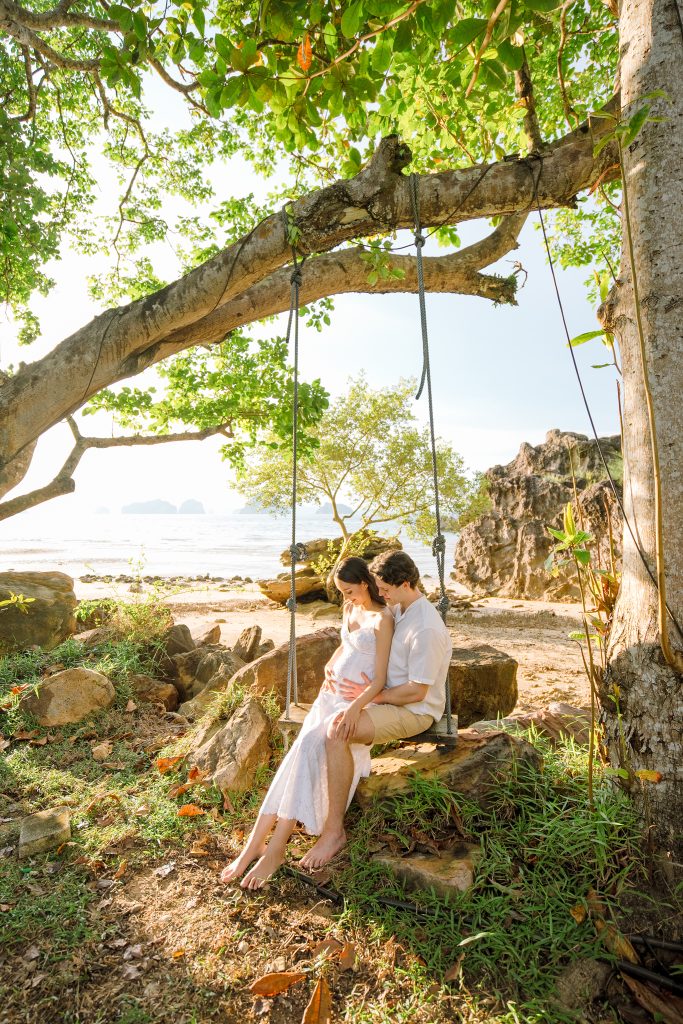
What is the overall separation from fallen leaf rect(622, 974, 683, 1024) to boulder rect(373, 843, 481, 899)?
0.63 metres

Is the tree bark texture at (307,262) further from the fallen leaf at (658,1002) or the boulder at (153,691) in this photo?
the fallen leaf at (658,1002)

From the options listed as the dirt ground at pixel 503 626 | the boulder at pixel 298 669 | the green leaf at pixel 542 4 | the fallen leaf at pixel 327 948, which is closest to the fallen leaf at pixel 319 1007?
the fallen leaf at pixel 327 948

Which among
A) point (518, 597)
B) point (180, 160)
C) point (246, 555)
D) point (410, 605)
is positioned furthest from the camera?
point (246, 555)

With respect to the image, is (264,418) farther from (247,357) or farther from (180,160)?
(180,160)

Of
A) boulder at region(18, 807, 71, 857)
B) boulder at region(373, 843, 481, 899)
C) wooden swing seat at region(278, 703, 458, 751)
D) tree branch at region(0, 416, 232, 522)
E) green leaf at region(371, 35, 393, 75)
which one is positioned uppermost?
green leaf at region(371, 35, 393, 75)

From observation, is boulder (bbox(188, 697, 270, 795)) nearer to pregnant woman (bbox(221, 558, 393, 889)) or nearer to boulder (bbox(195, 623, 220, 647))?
Answer: pregnant woman (bbox(221, 558, 393, 889))

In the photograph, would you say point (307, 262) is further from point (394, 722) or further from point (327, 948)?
point (327, 948)

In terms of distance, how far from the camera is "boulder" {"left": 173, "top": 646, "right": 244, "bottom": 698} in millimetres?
5379

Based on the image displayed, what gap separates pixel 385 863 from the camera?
7.97 ft

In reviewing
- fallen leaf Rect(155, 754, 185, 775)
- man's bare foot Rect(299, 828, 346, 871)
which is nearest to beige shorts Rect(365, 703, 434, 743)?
man's bare foot Rect(299, 828, 346, 871)

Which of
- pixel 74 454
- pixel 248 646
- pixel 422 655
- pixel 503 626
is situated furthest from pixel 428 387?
pixel 503 626

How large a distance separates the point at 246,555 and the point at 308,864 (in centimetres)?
3797

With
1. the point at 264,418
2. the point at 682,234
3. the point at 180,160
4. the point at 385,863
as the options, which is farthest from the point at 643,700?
the point at 180,160

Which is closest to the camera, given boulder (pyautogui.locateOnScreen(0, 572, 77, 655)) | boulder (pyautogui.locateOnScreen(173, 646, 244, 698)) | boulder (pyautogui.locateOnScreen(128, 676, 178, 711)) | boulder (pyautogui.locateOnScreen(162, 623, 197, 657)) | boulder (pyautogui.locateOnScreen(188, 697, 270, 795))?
boulder (pyautogui.locateOnScreen(188, 697, 270, 795))
